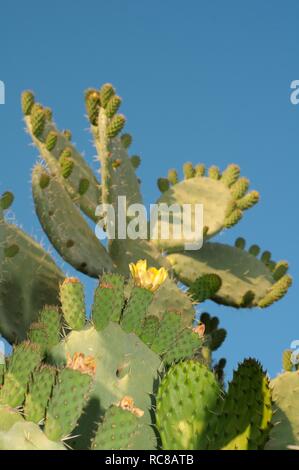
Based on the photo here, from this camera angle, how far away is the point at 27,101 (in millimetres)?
6289

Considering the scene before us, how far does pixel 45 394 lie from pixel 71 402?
119 millimetres

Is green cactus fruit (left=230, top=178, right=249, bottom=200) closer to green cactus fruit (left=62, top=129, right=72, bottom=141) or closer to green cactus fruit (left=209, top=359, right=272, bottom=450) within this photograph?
green cactus fruit (left=62, top=129, right=72, bottom=141)

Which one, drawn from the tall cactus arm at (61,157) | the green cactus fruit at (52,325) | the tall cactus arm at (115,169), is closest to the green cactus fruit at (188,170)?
the tall cactus arm at (115,169)

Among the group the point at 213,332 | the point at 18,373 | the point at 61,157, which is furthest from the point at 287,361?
the point at 18,373

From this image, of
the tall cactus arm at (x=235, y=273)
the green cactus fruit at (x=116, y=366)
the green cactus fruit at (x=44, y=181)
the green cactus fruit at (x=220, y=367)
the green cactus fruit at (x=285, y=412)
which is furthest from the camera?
the tall cactus arm at (x=235, y=273)

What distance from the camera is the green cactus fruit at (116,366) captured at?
3.84m

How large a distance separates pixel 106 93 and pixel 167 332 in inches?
100

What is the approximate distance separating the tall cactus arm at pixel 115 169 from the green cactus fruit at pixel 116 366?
7.48ft

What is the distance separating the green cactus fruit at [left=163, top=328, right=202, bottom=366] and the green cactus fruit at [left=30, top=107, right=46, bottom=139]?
2539mm

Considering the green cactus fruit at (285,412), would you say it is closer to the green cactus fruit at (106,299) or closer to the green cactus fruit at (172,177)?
the green cactus fruit at (106,299)

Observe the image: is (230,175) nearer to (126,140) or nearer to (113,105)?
(126,140)

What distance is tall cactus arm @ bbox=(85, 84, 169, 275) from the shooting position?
20.2 ft

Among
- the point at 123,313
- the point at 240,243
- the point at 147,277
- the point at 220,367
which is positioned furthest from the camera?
the point at 240,243

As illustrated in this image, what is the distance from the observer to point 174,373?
3766mm
